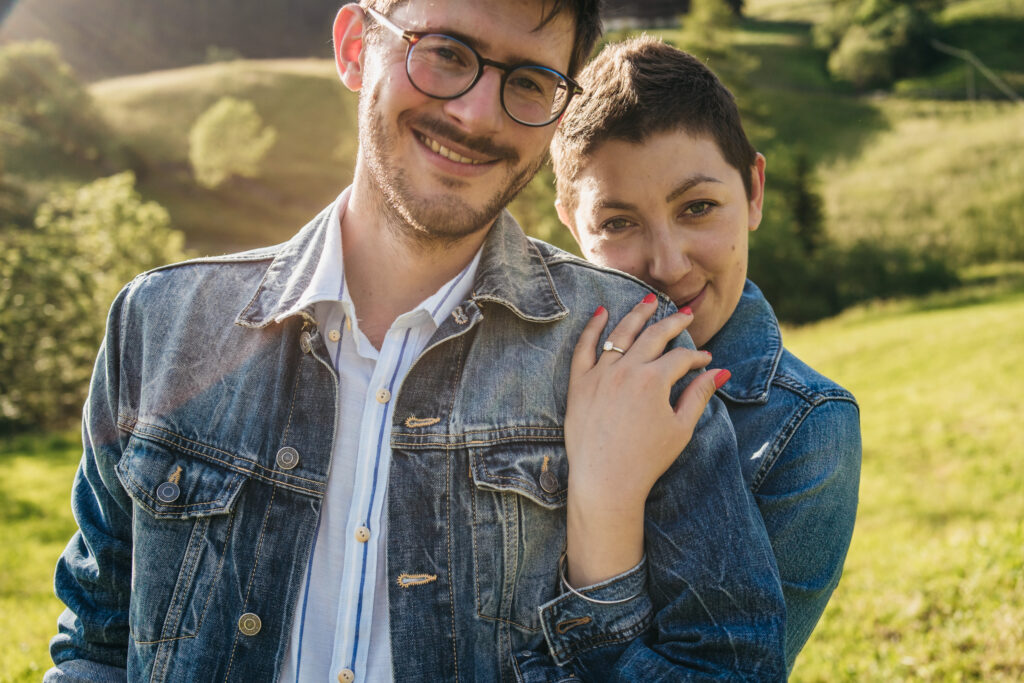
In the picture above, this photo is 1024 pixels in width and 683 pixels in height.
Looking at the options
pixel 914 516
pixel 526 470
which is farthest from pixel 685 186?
pixel 914 516

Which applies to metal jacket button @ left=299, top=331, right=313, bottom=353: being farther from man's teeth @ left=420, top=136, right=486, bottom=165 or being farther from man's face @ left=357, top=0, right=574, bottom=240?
man's teeth @ left=420, top=136, right=486, bottom=165

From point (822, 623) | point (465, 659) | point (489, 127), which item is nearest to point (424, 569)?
point (465, 659)

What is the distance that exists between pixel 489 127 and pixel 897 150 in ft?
125

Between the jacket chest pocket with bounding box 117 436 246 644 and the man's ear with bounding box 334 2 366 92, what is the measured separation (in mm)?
Answer: 1261

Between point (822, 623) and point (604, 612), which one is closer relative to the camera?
point (604, 612)

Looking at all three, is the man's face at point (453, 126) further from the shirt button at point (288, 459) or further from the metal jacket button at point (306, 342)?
the shirt button at point (288, 459)

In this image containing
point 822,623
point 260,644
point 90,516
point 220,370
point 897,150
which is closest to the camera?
point 260,644

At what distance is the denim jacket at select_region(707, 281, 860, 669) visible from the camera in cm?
223

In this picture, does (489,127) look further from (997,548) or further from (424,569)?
(997,548)

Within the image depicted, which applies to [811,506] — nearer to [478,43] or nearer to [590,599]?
[590,599]

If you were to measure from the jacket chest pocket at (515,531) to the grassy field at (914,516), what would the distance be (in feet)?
10.7

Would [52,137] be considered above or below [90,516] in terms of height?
above

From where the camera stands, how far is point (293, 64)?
5625 centimetres

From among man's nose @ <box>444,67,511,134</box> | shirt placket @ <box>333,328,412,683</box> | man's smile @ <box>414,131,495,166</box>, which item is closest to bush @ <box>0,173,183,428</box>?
shirt placket @ <box>333,328,412,683</box>
